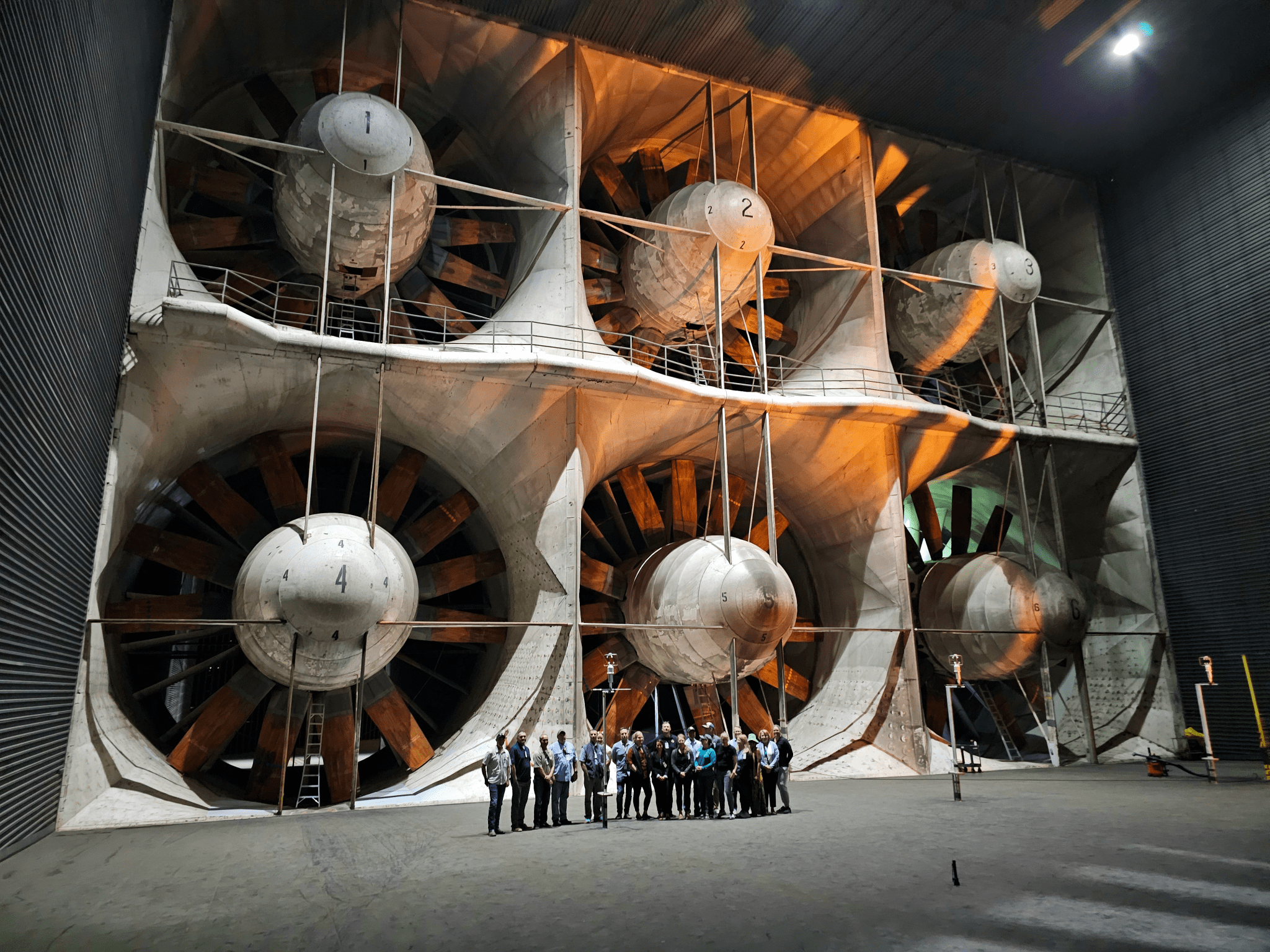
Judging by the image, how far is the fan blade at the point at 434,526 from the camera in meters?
14.4

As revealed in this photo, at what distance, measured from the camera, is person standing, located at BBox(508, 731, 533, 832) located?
28.8 feet

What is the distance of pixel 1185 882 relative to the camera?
17.7 feet

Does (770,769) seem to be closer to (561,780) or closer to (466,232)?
(561,780)

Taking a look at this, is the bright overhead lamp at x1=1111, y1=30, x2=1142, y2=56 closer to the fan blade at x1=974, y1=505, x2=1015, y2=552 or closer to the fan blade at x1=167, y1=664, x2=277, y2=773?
the fan blade at x1=974, y1=505, x2=1015, y2=552

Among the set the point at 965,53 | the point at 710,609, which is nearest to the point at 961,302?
the point at 965,53

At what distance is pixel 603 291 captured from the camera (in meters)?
16.6

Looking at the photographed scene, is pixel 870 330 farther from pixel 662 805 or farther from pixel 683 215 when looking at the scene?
pixel 662 805

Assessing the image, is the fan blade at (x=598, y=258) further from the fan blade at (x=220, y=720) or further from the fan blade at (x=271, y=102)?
the fan blade at (x=220, y=720)

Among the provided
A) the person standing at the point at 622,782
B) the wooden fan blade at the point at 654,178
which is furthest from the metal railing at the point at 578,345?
the person standing at the point at 622,782

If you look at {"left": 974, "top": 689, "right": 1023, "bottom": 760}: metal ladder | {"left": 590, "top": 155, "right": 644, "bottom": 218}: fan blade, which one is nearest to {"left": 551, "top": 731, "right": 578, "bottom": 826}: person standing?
{"left": 590, "top": 155, "right": 644, "bottom": 218}: fan blade

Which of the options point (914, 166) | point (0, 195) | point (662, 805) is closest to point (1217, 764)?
point (662, 805)

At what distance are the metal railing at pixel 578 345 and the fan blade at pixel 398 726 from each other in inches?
219

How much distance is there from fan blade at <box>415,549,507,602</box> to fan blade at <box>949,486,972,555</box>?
10.7 meters

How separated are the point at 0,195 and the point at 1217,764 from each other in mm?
19379
